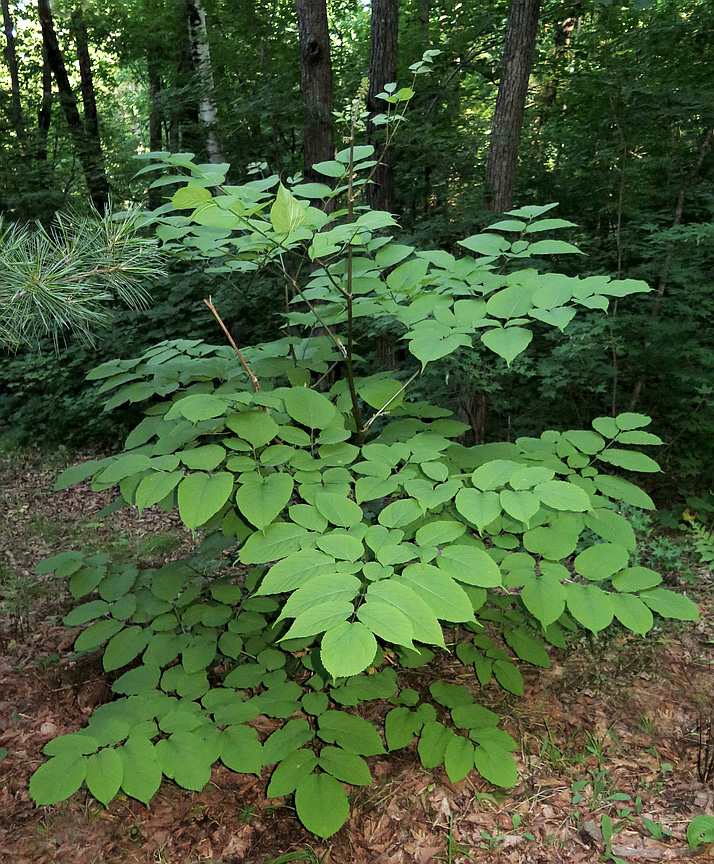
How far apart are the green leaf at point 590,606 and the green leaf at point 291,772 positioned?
858 mm

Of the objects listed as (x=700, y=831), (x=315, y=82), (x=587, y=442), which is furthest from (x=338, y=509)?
(x=315, y=82)

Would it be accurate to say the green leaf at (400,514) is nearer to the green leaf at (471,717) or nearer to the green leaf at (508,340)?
the green leaf at (508,340)

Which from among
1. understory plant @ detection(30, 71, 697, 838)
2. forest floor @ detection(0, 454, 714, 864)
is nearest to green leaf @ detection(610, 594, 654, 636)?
understory plant @ detection(30, 71, 697, 838)

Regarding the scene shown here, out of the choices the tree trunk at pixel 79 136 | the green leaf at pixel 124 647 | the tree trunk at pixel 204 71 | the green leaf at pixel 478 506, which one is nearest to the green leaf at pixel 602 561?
the green leaf at pixel 478 506

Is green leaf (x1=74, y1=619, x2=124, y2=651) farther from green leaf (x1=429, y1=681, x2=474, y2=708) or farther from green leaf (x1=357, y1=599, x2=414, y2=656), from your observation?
green leaf (x1=357, y1=599, x2=414, y2=656)

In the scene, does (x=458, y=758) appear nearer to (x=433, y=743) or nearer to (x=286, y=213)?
(x=433, y=743)

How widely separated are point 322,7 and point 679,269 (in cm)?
322

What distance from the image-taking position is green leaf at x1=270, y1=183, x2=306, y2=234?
4.26 feet

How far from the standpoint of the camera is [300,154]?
731cm

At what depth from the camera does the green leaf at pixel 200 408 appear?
139 cm

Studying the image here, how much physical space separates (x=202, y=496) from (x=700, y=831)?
1.77 metres

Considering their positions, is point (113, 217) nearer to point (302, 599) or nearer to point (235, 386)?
point (235, 386)

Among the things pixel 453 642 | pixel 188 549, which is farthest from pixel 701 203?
pixel 188 549

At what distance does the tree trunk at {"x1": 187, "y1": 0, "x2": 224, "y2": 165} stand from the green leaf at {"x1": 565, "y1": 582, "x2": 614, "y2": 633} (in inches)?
221
